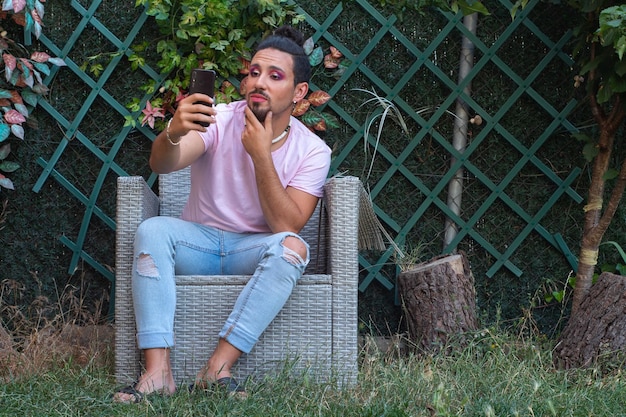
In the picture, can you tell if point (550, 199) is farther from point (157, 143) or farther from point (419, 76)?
point (157, 143)

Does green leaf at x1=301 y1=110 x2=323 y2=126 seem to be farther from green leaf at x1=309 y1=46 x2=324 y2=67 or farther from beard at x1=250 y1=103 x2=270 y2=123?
beard at x1=250 y1=103 x2=270 y2=123

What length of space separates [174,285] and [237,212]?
324mm

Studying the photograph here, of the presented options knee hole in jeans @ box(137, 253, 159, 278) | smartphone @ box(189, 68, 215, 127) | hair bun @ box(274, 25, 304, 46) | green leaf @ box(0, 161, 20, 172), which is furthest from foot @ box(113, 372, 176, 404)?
green leaf @ box(0, 161, 20, 172)

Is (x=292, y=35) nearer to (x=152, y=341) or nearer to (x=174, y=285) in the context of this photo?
(x=174, y=285)

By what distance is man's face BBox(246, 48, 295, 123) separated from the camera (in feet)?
8.21

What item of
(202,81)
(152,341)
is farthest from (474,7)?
(152,341)

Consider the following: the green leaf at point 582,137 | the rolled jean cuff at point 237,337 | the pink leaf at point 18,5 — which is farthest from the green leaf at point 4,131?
the green leaf at point 582,137

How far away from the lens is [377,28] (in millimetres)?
3260

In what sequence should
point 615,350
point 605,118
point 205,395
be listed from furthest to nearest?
point 605,118 < point 615,350 < point 205,395

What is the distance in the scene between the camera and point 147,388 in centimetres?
222

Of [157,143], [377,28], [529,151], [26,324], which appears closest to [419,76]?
[377,28]

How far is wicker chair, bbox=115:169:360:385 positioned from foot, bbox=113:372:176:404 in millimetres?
168

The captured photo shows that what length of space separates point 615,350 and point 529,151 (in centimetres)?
92

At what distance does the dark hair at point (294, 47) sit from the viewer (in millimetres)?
2580
